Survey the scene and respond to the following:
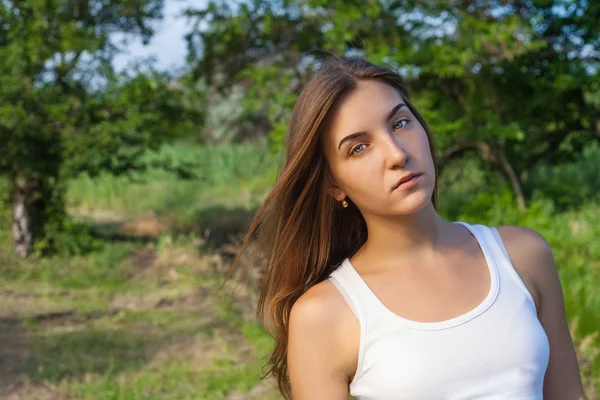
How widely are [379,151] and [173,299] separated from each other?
6.33 m

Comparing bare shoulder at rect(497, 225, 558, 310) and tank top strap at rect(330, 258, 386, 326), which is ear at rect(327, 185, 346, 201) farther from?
bare shoulder at rect(497, 225, 558, 310)

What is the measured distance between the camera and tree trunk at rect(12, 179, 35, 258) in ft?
33.4

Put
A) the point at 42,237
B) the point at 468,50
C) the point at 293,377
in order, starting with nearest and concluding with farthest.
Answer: the point at 293,377, the point at 468,50, the point at 42,237

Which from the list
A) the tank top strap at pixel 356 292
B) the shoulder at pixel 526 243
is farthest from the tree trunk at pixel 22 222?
the shoulder at pixel 526 243

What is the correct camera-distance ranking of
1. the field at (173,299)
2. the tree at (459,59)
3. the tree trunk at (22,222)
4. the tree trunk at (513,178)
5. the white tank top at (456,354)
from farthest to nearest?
1. the tree trunk at (22,222)
2. the tree trunk at (513,178)
3. the tree at (459,59)
4. the field at (173,299)
5. the white tank top at (456,354)

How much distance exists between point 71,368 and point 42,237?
5.68 m

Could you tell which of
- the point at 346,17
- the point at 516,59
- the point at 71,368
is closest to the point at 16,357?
the point at 71,368

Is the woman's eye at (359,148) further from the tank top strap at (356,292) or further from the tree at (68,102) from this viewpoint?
the tree at (68,102)

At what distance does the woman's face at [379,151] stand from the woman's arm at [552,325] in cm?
25

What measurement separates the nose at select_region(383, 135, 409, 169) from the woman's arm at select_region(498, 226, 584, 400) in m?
0.31

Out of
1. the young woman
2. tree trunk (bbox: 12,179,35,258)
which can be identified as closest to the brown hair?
the young woman

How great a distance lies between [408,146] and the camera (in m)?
1.49

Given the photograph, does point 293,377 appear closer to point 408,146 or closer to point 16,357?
point 408,146

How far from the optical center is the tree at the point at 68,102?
9000 mm
